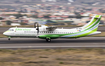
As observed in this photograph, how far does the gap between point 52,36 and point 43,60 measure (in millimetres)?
14891

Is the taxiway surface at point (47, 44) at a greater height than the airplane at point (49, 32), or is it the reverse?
the airplane at point (49, 32)

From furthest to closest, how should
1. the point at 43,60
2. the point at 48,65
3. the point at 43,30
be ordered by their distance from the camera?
the point at 43,30 → the point at 43,60 → the point at 48,65

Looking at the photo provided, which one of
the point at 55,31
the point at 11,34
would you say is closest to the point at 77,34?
the point at 55,31

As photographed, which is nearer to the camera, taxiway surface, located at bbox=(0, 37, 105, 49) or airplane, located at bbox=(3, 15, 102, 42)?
taxiway surface, located at bbox=(0, 37, 105, 49)

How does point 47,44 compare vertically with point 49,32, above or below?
below

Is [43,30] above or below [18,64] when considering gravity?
above

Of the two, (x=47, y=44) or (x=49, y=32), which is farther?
(x=49, y=32)

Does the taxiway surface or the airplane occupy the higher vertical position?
the airplane

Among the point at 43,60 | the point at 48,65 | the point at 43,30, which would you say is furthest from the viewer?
the point at 43,30

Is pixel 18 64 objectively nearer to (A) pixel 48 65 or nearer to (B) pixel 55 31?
(A) pixel 48 65

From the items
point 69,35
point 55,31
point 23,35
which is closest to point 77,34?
point 69,35

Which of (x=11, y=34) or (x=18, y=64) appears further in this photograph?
(x=11, y=34)

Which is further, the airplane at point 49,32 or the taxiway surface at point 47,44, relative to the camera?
the airplane at point 49,32

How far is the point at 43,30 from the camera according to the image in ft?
107
